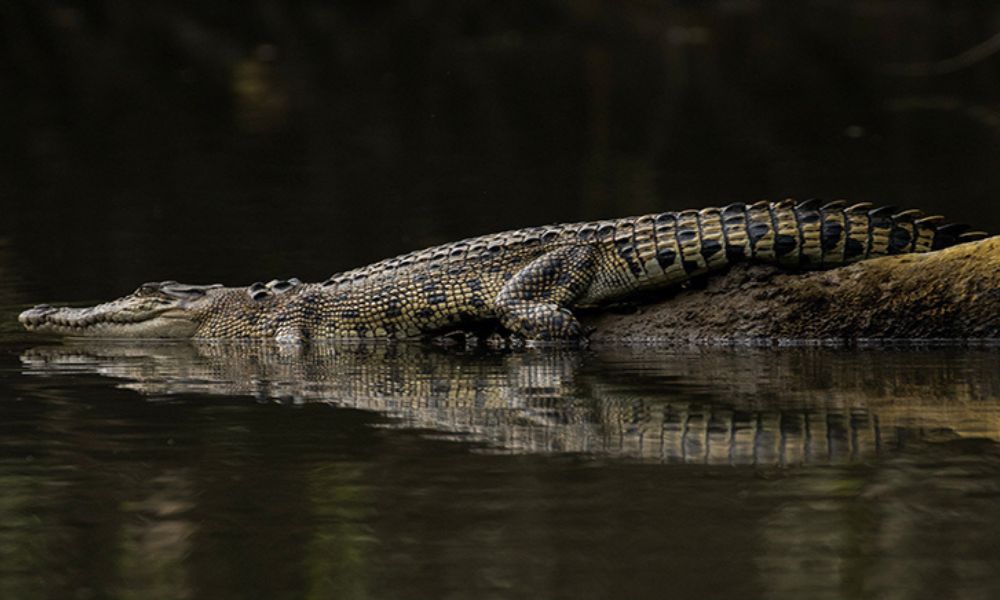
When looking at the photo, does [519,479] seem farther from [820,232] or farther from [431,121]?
[431,121]

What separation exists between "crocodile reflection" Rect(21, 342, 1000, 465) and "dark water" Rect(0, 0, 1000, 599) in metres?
0.03

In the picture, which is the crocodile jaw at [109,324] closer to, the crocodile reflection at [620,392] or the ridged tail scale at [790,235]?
the crocodile reflection at [620,392]

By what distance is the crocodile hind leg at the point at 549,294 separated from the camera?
9305 millimetres

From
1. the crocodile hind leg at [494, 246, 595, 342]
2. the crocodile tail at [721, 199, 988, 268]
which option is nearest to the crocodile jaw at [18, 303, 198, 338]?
the crocodile hind leg at [494, 246, 595, 342]

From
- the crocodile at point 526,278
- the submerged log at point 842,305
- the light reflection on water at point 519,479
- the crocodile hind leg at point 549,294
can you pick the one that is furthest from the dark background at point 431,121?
the light reflection on water at point 519,479

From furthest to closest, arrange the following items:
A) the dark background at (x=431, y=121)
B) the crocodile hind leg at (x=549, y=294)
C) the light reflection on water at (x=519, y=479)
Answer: the dark background at (x=431, y=121) → the crocodile hind leg at (x=549, y=294) → the light reflection on water at (x=519, y=479)

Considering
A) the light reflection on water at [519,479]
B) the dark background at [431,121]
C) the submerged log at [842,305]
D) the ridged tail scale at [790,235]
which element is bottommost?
the light reflection on water at [519,479]

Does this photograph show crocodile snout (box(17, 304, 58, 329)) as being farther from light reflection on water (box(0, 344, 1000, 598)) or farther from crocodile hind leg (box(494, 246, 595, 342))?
crocodile hind leg (box(494, 246, 595, 342))

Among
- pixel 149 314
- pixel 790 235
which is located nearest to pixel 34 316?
pixel 149 314

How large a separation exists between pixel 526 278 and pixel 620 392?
1925 mm

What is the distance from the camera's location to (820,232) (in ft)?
29.3

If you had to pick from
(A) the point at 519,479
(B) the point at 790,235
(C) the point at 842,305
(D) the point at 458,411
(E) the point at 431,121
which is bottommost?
(A) the point at 519,479

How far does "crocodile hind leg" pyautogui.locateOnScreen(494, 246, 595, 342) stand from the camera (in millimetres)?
9305

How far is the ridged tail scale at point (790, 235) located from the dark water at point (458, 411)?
50cm
